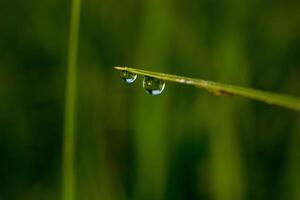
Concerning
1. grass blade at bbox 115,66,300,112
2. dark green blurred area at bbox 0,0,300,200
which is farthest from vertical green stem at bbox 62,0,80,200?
grass blade at bbox 115,66,300,112

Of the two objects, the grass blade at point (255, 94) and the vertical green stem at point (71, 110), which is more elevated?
the grass blade at point (255, 94)

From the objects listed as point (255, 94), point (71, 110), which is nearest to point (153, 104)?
point (71, 110)

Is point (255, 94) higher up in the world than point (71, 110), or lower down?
higher up

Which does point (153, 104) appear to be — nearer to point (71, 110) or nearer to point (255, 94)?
point (71, 110)

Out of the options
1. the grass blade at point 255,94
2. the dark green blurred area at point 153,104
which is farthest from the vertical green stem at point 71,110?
the grass blade at point 255,94

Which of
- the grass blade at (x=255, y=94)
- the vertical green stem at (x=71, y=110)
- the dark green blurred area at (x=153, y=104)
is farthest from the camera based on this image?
the dark green blurred area at (x=153, y=104)

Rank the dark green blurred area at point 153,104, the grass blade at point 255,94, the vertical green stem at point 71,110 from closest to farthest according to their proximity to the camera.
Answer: the grass blade at point 255,94
the vertical green stem at point 71,110
the dark green blurred area at point 153,104

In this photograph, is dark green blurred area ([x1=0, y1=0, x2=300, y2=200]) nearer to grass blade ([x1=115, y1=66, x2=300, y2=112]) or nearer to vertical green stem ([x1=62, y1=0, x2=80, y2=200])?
vertical green stem ([x1=62, y1=0, x2=80, y2=200])

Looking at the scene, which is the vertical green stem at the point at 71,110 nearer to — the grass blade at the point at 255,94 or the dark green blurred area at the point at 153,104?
the dark green blurred area at the point at 153,104

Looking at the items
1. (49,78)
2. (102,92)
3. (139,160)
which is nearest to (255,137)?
(139,160)
